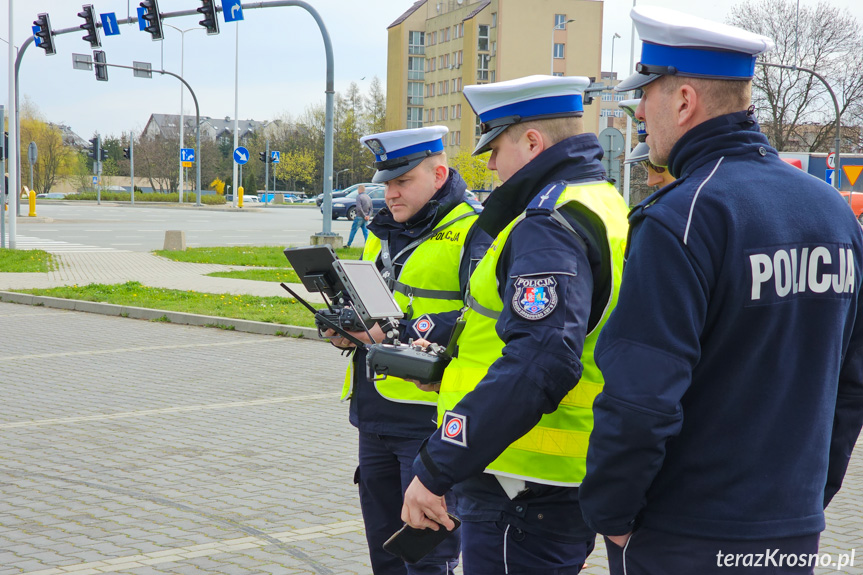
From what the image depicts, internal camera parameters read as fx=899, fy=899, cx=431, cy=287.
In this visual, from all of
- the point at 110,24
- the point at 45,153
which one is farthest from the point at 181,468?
the point at 45,153

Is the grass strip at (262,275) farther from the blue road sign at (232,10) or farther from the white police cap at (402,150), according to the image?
the white police cap at (402,150)

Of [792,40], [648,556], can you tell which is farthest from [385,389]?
[792,40]

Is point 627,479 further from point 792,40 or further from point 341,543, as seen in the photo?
point 792,40

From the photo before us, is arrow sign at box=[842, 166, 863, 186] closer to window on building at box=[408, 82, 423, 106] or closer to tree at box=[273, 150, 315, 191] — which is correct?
Answer: tree at box=[273, 150, 315, 191]

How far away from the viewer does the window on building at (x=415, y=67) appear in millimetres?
108625

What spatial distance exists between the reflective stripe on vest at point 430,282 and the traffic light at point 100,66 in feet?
98.0

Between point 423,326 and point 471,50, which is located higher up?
point 471,50

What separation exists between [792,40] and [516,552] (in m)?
53.9

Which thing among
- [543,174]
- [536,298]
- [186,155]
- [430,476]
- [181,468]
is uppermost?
[186,155]

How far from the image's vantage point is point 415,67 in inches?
4286

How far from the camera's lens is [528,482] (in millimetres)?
2344

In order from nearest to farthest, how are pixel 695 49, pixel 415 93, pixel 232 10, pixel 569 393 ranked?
1. pixel 695 49
2. pixel 569 393
3. pixel 232 10
4. pixel 415 93

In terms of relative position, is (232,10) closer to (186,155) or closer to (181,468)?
(181,468)

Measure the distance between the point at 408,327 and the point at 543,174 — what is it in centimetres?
102
